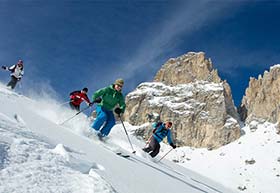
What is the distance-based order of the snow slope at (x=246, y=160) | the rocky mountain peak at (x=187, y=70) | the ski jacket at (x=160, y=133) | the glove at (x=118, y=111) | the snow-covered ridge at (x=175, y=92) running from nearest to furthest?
the glove at (x=118, y=111) → the ski jacket at (x=160, y=133) → the snow slope at (x=246, y=160) → the snow-covered ridge at (x=175, y=92) → the rocky mountain peak at (x=187, y=70)

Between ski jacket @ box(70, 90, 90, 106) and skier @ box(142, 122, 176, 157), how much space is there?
4636 mm

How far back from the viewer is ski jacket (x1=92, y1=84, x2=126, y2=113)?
40.4 ft

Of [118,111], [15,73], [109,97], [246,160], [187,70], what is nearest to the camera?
[118,111]

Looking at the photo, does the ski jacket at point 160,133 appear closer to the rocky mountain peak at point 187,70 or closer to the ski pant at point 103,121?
the ski pant at point 103,121

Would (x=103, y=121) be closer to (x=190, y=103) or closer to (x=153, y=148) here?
(x=153, y=148)

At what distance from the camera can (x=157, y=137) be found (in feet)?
50.0

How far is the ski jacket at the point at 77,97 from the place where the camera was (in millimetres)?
18837

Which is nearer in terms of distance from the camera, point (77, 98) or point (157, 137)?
point (157, 137)

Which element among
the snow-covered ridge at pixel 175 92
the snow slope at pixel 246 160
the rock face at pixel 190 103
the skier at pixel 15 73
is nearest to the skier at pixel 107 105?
the skier at pixel 15 73

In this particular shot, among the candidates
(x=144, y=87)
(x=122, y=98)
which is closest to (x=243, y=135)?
(x=144, y=87)

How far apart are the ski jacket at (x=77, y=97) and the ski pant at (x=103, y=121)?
20.5 feet

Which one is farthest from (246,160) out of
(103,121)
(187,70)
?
(103,121)

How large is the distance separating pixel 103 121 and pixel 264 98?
152m

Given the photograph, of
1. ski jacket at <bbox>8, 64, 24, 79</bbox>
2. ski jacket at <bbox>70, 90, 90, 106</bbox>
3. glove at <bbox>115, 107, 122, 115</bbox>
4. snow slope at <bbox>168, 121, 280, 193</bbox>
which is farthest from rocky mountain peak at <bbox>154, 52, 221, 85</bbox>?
glove at <bbox>115, 107, 122, 115</bbox>
